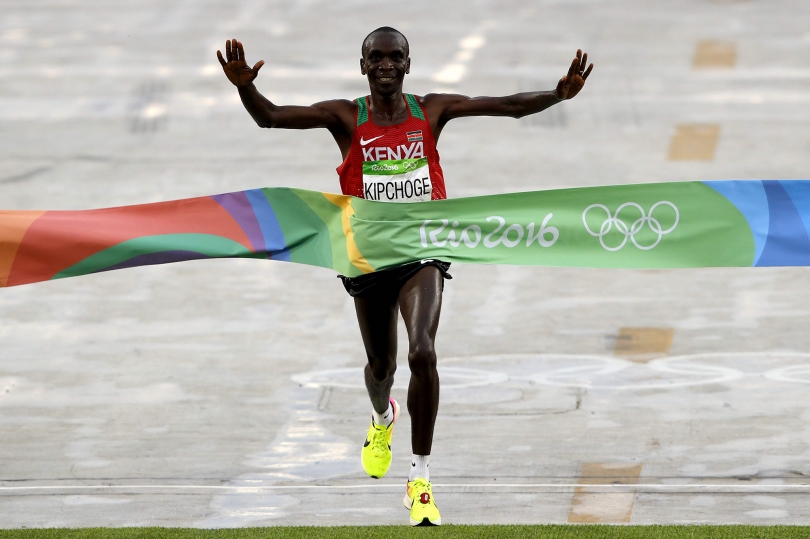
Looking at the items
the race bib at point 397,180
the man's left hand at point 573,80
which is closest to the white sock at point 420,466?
the race bib at point 397,180

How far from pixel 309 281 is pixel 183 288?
1245mm

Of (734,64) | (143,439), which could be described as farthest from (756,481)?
(734,64)

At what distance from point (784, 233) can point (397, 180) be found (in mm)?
2395

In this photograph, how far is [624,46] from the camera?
723 inches

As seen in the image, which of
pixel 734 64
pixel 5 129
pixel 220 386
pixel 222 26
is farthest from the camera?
pixel 222 26

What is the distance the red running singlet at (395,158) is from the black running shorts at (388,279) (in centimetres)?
37

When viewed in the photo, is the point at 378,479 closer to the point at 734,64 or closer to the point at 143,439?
the point at 143,439

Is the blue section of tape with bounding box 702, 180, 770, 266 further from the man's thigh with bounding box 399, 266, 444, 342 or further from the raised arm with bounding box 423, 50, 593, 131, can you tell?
the man's thigh with bounding box 399, 266, 444, 342

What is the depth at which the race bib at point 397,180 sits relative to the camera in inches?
245

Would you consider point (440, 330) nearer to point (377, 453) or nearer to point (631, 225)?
point (377, 453)

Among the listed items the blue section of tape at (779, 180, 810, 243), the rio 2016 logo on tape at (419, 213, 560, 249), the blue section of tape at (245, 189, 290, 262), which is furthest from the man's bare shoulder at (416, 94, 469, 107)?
the blue section of tape at (779, 180, 810, 243)

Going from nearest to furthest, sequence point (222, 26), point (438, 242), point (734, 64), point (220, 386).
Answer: point (438, 242) → point (220, 386) → point (734, 64) → point (222, 26)

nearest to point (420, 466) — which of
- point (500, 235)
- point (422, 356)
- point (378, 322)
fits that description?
point (422, 356)

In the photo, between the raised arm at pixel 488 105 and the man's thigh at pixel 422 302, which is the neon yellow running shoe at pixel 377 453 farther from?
the raised arm at pixel 488 105
